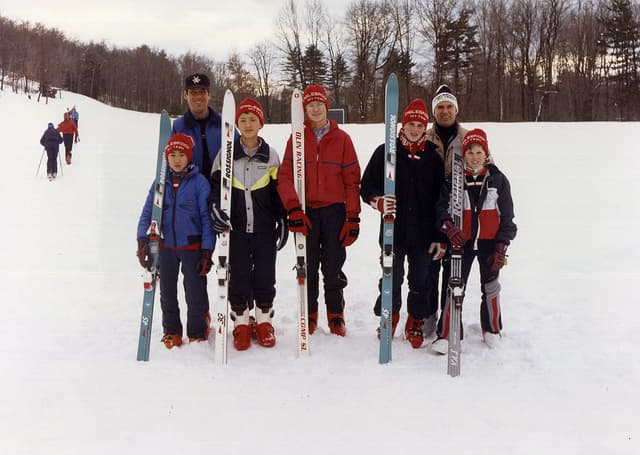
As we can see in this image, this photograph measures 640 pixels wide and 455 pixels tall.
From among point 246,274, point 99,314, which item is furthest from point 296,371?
point 99,314

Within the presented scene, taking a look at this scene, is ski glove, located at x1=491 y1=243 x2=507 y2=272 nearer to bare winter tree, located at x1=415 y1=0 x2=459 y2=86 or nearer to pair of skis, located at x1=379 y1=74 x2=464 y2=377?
pair of skis, located at x1=379 y1=74 x2=464 y2=377

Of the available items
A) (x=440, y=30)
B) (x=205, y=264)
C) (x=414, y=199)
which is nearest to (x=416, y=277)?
(x=414, y=199)

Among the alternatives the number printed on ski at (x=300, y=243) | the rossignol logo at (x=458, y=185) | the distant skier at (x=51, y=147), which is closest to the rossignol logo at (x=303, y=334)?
the number printed on ski at (x=300, y=243)

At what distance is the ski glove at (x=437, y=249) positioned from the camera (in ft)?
11.5

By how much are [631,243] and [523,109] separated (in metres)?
31.3

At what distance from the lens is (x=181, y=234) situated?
11.3ft

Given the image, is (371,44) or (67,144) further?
(371,44)

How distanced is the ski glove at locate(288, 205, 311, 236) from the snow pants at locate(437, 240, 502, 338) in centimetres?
123

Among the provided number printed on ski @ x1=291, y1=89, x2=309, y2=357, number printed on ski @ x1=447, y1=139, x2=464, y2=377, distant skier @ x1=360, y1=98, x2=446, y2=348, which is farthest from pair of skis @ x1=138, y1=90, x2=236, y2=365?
number printed on ski @ x1=447, y1=139, x2=464, y2=377

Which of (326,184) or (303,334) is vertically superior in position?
(326,184)

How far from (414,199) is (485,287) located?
92cm

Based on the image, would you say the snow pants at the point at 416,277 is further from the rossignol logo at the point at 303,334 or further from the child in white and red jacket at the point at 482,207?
the rossignol logo at the point at 303,334

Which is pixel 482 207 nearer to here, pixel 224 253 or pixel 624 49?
pixel 224 253

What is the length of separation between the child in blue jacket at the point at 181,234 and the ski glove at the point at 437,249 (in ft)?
5.66
